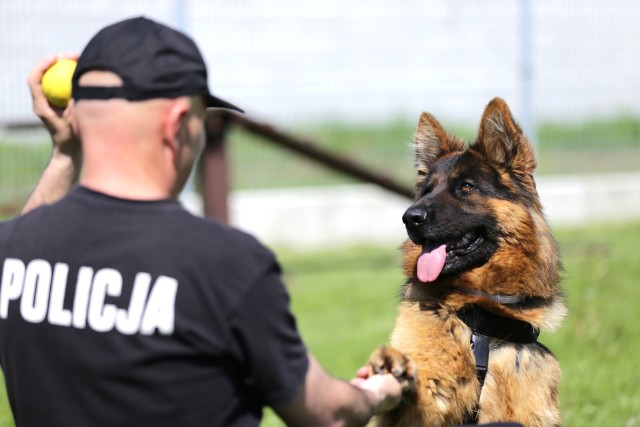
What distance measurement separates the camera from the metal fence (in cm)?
1098

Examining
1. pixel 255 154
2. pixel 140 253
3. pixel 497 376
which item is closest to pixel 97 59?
pixel 140 253

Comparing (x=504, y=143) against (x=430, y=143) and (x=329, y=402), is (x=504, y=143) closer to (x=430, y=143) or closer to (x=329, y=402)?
(x=430, y=143)

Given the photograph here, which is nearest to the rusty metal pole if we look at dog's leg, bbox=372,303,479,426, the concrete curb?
the concrete curb

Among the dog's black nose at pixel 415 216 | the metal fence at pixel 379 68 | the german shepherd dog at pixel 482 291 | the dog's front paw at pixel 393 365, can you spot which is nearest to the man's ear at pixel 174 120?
the dog's front paw at pixel 393 365

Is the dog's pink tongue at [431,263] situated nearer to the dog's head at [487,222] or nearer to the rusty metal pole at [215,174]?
the dog's head at [487,222]

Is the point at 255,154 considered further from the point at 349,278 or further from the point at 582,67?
the point at 582,67

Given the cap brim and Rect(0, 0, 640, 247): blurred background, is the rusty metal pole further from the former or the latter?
the cap brim

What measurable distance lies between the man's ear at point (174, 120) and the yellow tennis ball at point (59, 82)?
85 centimetres

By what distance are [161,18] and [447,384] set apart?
28.6ft

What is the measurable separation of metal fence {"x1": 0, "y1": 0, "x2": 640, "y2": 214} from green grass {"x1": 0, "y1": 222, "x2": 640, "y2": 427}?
1.69m

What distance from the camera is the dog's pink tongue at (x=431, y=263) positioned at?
376cm

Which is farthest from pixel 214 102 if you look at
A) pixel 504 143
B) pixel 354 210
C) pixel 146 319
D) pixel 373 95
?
pixel 354 210

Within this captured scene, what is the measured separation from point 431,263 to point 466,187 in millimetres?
419

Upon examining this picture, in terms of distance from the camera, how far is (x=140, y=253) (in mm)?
2262
